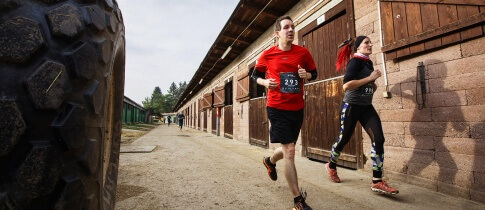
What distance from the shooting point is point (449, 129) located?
8.51ft

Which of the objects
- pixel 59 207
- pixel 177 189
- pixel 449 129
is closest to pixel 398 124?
pixel 449 129

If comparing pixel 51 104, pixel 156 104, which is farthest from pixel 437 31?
pixel 156 104

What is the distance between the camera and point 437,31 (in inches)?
103

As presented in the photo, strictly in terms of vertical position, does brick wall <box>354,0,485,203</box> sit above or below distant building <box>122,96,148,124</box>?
below

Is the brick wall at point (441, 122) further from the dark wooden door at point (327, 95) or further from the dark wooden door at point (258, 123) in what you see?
the dark wooden door at point (258, 123)

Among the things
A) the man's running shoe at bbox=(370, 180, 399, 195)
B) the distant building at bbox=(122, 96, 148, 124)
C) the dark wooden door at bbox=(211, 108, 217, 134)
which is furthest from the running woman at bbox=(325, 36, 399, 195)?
the distant building at bbox=(122, 96, 148, 124)

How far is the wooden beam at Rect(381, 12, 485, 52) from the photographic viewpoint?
7.55 ft

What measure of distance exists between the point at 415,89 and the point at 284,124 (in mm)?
1975

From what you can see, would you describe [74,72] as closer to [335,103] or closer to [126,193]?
[126,193]

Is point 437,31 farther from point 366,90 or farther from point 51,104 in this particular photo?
point 51,104

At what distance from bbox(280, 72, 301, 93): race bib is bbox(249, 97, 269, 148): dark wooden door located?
15.0ft

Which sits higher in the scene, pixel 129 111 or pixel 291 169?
pixel 129 111

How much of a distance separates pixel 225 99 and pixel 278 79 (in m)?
9.71

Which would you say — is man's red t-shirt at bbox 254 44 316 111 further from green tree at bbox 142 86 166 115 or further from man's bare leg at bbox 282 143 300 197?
green tree at bbox 142 86 166 115
